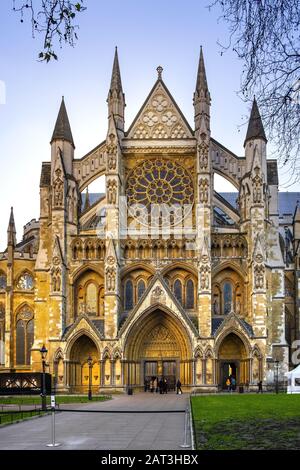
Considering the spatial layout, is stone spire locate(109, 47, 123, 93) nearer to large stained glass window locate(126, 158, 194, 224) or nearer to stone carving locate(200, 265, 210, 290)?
large stained glass window locate(126, 158, 194, 224)

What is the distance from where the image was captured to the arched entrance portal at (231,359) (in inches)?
1964

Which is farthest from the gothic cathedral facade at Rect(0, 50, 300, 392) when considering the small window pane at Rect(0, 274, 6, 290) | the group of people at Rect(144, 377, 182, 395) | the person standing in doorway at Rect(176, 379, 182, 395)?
the small window pane at Rect(0, 274, 6, 290)

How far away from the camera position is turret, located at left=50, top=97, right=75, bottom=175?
5306 centimetres

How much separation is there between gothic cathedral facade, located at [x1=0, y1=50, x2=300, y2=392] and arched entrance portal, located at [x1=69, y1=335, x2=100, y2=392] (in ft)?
0.32

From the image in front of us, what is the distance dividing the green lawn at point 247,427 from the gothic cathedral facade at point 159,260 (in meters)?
21.1

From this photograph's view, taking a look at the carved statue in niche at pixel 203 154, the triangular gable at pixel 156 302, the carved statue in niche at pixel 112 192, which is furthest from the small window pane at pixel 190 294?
the carved statue in niche at pixel 203 154

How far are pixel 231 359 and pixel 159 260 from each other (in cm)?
847

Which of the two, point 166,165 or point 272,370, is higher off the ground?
point 166,165

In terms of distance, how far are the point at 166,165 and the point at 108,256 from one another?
8.69m

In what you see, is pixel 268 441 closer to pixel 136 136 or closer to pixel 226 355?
pixel 226 355

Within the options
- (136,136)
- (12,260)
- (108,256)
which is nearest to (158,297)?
(108,256)

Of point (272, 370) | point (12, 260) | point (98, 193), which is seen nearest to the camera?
point (272, 370)

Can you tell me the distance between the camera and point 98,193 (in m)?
82.9
